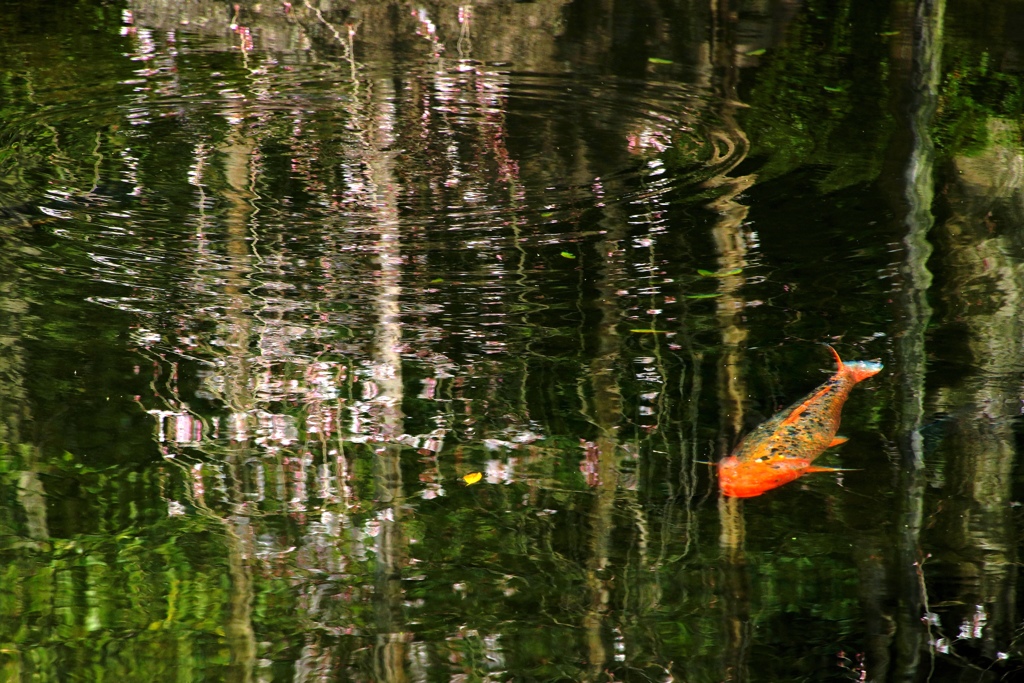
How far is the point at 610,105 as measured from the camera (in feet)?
25.4

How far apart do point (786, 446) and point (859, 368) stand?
0.77 metres

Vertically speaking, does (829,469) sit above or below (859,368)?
below

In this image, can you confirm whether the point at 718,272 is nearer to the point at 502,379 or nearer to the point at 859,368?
the point at 859,368

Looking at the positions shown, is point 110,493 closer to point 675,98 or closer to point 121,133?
point 121,133

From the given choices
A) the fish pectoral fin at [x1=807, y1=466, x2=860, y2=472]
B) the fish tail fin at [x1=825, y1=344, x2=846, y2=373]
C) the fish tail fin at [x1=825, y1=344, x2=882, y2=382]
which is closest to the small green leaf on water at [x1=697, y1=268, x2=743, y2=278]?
the fish tail fin at [x1=825, y1=344, x2=846, y2=373]

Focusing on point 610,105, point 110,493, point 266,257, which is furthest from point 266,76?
point 110,493

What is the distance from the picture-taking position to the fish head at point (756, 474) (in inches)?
149

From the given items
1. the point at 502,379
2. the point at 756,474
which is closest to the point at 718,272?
the point at 502,379

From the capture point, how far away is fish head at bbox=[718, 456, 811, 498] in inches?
149

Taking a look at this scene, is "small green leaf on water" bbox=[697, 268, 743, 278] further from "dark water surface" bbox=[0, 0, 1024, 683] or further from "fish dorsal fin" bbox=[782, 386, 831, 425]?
"fish dorsal fin" bbox=[782, 386, 831, 425]

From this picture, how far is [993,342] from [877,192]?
1.56m

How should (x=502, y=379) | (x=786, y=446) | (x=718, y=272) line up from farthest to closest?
(x=718, y=272) < (x=502, y=379) < (x=786, y=446)

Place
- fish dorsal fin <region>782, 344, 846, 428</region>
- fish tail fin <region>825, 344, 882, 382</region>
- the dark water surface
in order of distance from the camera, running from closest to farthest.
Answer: the dark water surface, fish dorsal fin <region>782, 344, 846, 428</region>, fish tail fin <region>825, 344, 882, 382</region>

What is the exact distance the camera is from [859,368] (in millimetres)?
4492
